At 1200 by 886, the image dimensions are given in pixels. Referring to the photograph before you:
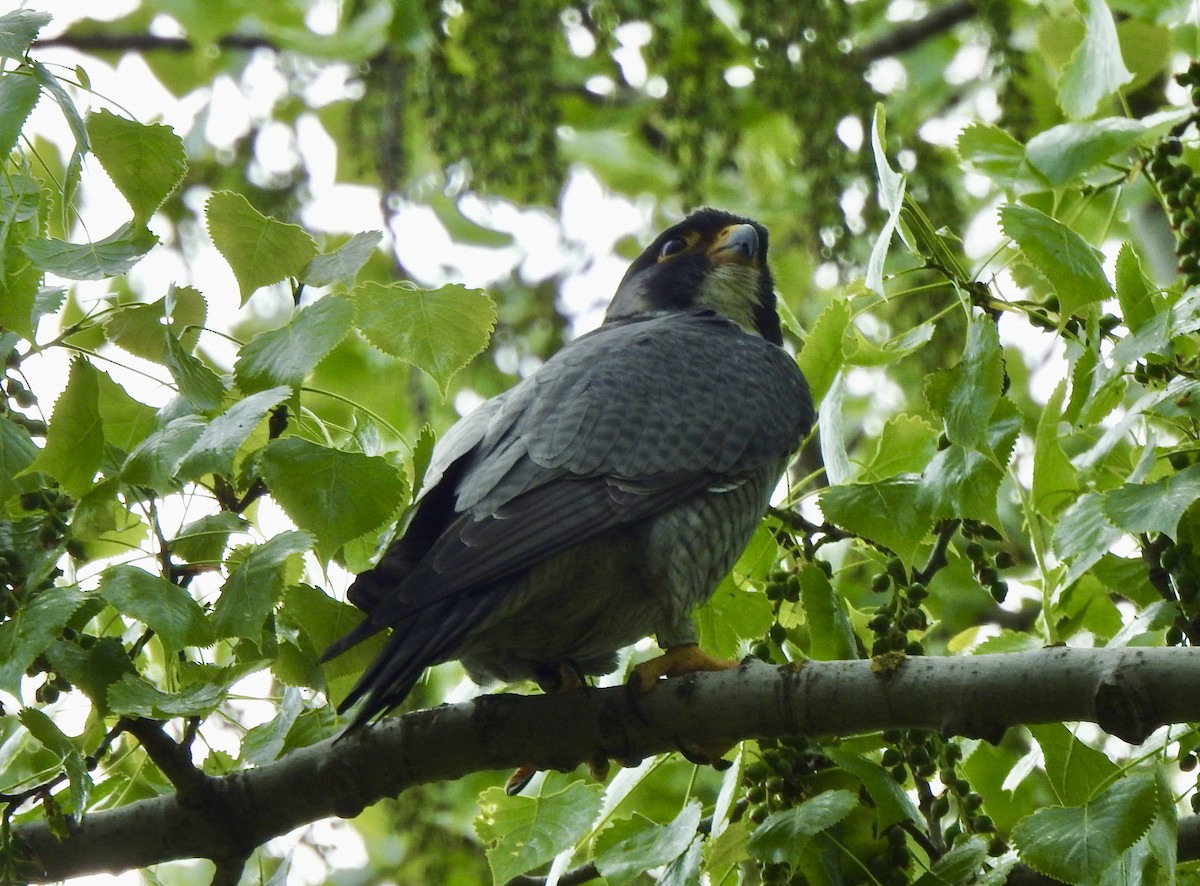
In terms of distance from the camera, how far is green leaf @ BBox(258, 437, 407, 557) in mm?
2619

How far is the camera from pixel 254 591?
8.51 feet

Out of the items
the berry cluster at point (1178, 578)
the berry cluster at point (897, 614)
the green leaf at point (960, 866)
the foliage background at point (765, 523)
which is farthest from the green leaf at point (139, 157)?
the berry cluster at point (1178, 578)

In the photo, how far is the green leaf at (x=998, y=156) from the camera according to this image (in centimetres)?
310

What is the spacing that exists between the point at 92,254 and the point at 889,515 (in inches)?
63.8

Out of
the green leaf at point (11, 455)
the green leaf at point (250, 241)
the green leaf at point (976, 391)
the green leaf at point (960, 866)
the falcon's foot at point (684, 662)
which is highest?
the green leaf at point (250, 241)

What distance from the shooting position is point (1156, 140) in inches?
126

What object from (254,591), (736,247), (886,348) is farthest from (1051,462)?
(736,247)

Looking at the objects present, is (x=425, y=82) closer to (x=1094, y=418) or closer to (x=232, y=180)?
(x=232, y=180)

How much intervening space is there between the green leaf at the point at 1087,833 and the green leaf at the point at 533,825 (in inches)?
35.7

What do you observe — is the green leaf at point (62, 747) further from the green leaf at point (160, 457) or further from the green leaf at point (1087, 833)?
the green leaf at point (1087, 833)

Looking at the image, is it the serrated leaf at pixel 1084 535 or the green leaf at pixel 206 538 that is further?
the green leaf at pixel 206 538

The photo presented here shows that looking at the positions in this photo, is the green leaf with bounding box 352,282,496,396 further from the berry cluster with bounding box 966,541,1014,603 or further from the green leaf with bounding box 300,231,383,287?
the berry cluster with bounding box 966,541,1014,603

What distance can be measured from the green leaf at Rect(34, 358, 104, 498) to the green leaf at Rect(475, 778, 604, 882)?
112cm

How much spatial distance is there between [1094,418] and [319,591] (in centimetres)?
158
